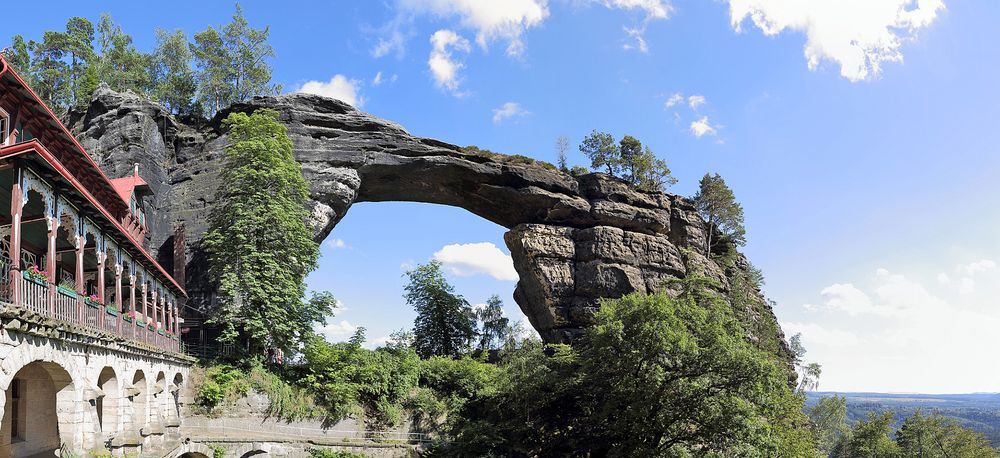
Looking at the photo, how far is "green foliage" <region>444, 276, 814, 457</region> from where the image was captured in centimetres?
2297

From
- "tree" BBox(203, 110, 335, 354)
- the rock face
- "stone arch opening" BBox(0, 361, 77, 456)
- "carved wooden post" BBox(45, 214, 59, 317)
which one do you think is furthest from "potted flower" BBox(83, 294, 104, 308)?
the rock face

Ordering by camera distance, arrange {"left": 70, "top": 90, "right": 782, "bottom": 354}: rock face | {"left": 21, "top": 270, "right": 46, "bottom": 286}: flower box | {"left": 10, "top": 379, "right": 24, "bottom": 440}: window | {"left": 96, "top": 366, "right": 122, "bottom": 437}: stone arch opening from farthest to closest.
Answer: {"left": 70, "top": 90, "right": 782, "bottom": 354}: rock face, {"left": 96, "top": 366, "right": 122, "bottom": 437}: stone arch opening, {"left": 10, "top": 379, "right": 24, "bottom": 440}: window, {"left": 21, "top": 270, "right": 46, "bottom": 286}: flower box

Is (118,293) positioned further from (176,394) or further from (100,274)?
(176,394)

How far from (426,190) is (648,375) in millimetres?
25820

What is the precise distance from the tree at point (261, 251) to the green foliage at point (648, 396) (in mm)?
10144

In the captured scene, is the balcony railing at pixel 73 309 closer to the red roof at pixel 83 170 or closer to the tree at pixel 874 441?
the red roof at pixel 83 170

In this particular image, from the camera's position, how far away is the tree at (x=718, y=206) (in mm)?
55406

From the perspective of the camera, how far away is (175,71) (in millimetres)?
55938

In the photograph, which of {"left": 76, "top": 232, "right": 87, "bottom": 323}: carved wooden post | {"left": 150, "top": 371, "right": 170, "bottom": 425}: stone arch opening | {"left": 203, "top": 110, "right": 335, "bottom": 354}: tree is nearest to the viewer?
{"left": 76, "top": 232, "right": 87, "bottom": 323}: carved wooden post

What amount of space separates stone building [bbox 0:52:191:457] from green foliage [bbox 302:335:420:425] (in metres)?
7.37

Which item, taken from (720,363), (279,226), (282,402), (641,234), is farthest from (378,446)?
(641,234)

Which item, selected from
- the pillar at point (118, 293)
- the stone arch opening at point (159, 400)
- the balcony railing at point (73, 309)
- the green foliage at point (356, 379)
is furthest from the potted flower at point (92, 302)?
the green foliage at point (356, 379)

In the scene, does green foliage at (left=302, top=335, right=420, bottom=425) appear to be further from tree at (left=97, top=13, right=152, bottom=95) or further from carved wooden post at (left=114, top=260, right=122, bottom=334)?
tree at (left=97, top=13, right=152, bottom=95)

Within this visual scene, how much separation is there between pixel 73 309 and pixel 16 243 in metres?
2.50
